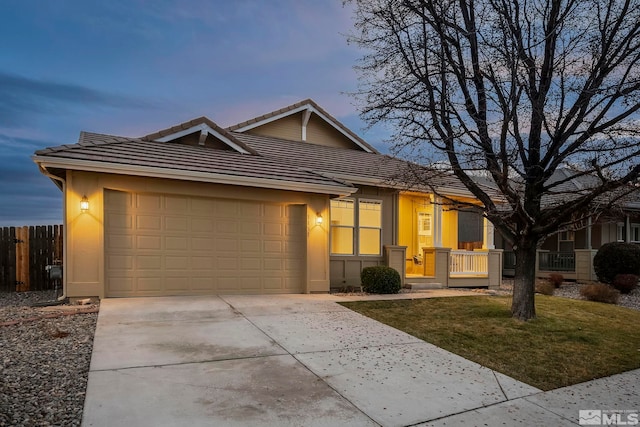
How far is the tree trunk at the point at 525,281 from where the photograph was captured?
8.07m

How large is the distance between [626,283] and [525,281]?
8556 mm

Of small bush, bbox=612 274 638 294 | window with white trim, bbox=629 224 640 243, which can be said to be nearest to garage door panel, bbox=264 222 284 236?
small bush, bbox=612 274 638 294

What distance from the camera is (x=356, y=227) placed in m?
12.8

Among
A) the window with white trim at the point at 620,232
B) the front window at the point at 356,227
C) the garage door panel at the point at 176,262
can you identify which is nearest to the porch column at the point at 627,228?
the window with white trim at the point at 620,232

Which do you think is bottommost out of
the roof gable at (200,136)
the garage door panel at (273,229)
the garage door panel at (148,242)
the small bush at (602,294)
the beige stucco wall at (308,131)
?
the small bush at (602,294)

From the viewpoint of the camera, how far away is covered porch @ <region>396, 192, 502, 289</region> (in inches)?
542

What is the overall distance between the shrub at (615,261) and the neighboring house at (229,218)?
4.30 meters

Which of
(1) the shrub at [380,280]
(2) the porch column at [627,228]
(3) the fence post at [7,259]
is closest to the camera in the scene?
(1) the shrub at [380,280]

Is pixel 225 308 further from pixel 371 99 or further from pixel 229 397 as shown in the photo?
pixel 371 99

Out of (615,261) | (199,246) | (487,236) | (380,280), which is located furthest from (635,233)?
(199,246)

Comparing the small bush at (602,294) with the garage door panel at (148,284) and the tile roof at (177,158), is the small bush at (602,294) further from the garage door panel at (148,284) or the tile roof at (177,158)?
the garage door panel at (148,284)

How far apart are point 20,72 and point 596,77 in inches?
993

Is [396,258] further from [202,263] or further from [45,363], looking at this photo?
[45,363]

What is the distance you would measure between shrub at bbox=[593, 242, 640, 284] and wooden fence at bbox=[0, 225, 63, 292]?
1830 cm
